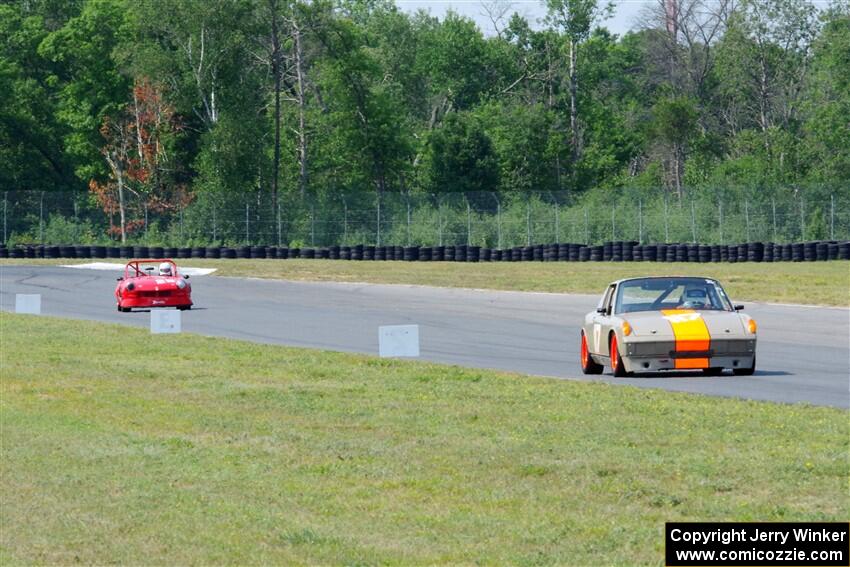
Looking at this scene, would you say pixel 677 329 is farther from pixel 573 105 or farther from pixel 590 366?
pixel 573 105

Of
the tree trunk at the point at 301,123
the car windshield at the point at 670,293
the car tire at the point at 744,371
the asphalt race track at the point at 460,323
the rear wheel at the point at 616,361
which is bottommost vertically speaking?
the asphalt race track at the point at 460,323

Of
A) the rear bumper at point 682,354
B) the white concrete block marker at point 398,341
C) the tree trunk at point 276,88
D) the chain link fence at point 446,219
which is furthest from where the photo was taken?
the tree trunk at point 276,88

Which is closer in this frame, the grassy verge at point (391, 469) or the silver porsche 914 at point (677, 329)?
the grassy verge at point (391, 469)

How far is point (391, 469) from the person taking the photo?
442 inches

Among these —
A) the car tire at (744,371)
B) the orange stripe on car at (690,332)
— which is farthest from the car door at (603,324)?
the car tire at (744,371)

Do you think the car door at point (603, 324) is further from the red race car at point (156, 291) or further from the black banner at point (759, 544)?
the red race car at point (156, 291)

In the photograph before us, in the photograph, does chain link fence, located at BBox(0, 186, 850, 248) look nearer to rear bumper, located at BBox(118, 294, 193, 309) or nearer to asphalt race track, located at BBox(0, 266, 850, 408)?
asphalt race track, located at BBox(0, 266, 850, 408)

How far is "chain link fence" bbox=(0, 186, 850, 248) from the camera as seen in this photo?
5328cm

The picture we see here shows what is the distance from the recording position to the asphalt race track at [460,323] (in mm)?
17641

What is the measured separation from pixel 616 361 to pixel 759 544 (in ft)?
31.0

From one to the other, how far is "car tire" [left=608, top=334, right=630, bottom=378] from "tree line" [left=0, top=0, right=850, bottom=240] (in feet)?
150

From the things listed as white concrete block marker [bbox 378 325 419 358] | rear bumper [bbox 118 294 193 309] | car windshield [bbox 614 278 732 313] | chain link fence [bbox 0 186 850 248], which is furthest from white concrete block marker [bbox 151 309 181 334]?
chain link fence [bbox 0 186 850 248]

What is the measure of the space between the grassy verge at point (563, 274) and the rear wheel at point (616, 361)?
15460mm

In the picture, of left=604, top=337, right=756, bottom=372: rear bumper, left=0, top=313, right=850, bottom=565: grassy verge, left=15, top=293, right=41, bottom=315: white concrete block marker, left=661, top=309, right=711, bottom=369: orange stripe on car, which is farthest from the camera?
left=15, top=293, right=41, bottom=315: white concrete block marker
